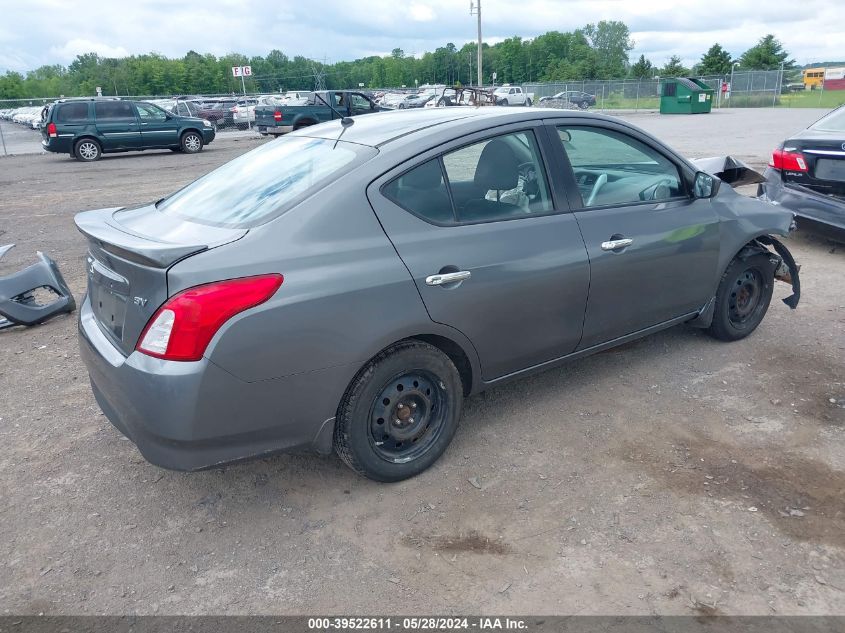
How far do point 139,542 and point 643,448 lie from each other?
8.20ft

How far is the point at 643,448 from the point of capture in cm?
363

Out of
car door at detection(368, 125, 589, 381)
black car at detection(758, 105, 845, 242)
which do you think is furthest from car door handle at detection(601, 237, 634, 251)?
black car at detection(758, 105, 845, 242)

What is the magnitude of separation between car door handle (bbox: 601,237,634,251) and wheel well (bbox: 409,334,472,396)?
1.04 metres

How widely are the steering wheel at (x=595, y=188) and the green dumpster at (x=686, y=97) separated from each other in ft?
116

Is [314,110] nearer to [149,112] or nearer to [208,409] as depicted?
[149,112]

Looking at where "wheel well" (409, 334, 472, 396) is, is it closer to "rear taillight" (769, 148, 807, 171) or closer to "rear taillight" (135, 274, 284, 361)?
"rear taillight" (135, 274, 284, 361)

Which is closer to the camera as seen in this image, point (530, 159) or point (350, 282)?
point (350, 282)

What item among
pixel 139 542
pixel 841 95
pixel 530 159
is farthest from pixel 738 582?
pixel 841 95

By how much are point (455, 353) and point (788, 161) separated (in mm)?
5338

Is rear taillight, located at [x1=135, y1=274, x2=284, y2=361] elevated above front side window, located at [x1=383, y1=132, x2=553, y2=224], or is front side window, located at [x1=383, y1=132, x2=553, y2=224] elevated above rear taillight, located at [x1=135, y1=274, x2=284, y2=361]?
front side window, located at [x1=383, y1=132, x2=553, y2=224]

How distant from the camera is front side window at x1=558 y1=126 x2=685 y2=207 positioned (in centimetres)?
391

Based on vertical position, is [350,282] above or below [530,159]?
below

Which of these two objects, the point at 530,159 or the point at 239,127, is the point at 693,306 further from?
the point at 239,127

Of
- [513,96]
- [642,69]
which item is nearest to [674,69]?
[642,69]
